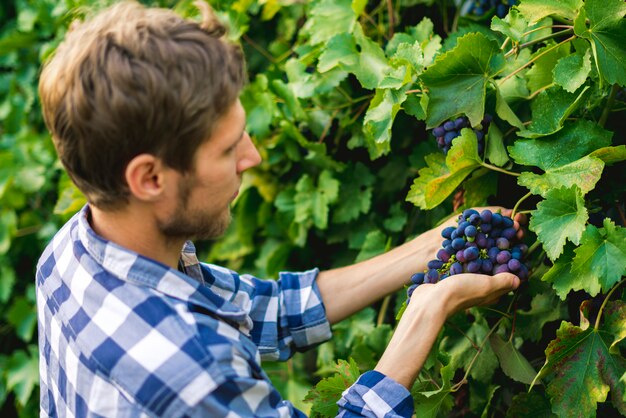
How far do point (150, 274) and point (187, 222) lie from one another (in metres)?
0.10

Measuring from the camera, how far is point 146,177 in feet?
3.78

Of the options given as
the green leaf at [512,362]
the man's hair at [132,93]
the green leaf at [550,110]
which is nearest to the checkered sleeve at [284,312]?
the green leaf at [512,362]

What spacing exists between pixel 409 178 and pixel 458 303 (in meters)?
0.73

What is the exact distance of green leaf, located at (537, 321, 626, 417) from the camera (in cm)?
128

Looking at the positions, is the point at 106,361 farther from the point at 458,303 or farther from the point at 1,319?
the point at 1,319

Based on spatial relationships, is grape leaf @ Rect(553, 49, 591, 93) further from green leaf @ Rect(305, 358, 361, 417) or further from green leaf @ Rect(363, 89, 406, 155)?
green leaf @ Rect(305, 358, 361, 417)

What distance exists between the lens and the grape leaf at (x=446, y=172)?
4.49 ft

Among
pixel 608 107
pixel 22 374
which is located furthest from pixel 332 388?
pixel 22 374

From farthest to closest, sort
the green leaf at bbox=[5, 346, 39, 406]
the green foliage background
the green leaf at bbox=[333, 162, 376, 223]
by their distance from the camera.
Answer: the green leaf at bbox=[5, 346, 39, 406] < the green leaf at bbox=[333, 162, 376, 223] < the green foliage background

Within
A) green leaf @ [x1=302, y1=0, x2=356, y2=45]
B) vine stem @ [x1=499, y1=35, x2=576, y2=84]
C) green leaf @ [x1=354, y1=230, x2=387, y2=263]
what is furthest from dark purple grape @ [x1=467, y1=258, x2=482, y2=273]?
green leaf @ [x1=302, y1=0, x2=356, y2=45]

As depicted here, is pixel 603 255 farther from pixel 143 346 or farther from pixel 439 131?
pixel 143 346

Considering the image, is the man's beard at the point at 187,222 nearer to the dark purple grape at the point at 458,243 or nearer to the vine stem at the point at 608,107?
the dark purple grape at the point at 458,243

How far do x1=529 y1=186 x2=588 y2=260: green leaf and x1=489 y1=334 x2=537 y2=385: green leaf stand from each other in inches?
11.6

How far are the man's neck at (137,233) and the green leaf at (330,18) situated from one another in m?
0.79
